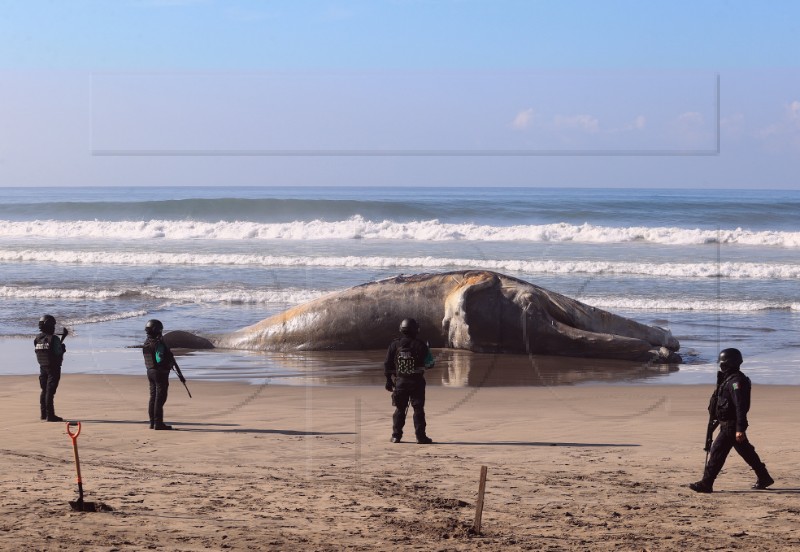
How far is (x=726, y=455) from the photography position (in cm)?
795

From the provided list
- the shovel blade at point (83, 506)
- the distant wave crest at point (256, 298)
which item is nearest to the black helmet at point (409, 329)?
the shovel blade at point (83, 506)

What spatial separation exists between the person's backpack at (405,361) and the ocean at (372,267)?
319 centimetres

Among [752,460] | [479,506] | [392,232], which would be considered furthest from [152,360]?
[392,232]

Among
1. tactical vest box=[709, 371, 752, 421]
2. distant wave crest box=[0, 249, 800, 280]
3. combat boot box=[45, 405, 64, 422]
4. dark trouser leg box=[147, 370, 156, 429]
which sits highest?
distant wave crest box=[0, 249, 800, 280]

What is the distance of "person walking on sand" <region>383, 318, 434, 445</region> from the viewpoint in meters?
9.71

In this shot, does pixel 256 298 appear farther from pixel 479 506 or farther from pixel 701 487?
pixel 479 506

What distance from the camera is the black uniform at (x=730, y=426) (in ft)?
25.8

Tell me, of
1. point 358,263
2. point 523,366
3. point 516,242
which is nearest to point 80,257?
point 358,263

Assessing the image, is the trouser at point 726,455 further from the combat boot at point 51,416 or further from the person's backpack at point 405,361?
the combat boot at point 51,416

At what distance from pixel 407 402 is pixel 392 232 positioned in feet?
111

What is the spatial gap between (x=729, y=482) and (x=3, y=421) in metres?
7.34

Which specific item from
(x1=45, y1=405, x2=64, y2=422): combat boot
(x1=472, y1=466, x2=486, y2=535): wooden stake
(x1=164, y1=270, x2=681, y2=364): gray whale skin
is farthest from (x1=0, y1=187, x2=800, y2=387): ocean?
(x1=472, y1=466, x2=486, y2=535): wooden stake

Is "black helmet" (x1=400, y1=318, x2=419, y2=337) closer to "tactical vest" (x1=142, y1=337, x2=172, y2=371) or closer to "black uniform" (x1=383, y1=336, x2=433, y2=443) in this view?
"black uniform" (x1=383, y1=336, x2=433, y2=443)

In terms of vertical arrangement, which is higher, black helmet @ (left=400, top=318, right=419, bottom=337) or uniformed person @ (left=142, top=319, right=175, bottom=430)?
black helmet @ (left=400, top=318, right=419, bottom=337)
